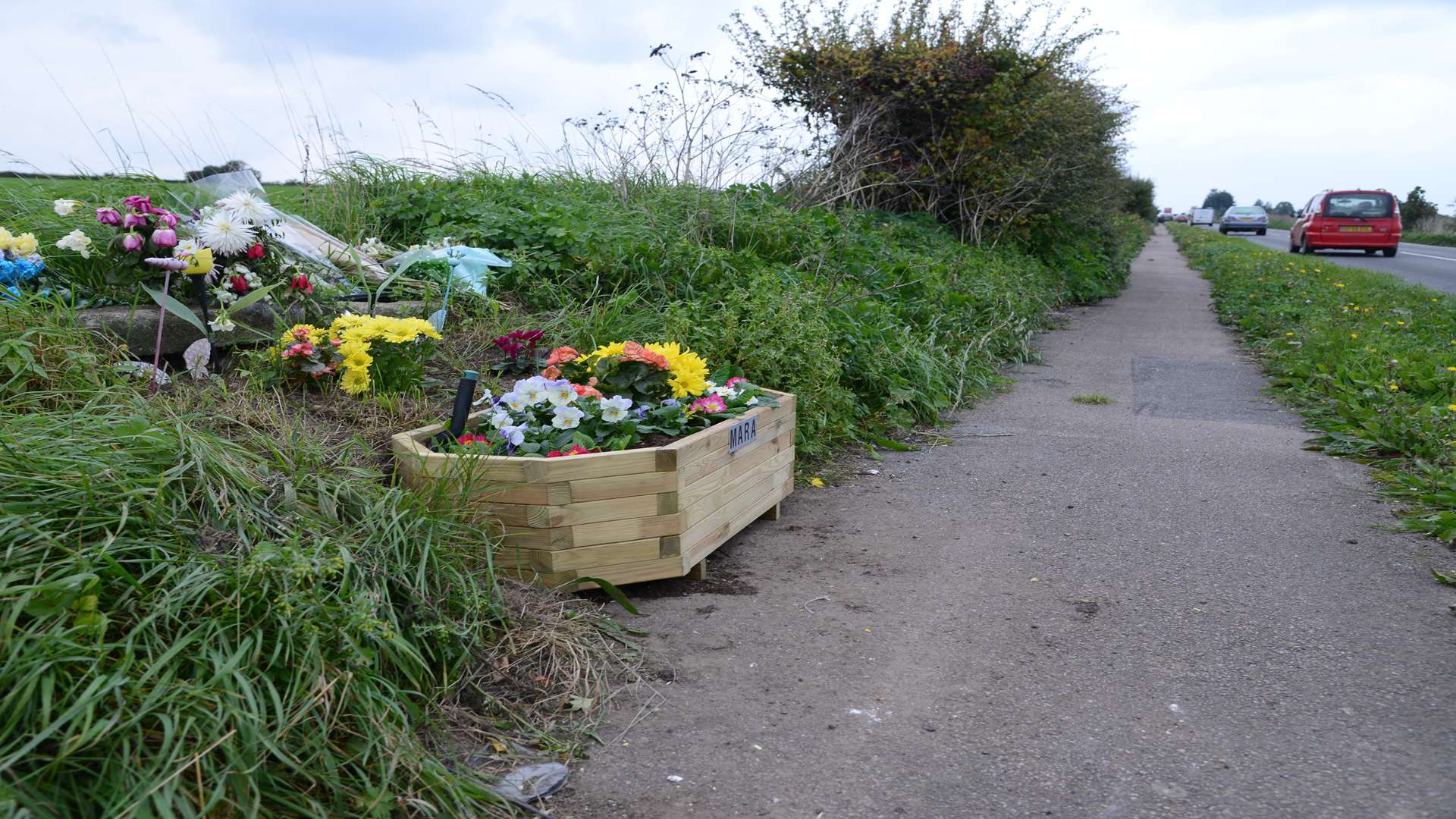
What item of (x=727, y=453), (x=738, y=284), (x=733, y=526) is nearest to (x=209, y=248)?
(x=727, y=453)

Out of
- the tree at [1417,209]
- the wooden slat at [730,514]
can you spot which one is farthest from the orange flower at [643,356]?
the tree at [1417,209]

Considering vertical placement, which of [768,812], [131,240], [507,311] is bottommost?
[768,812]

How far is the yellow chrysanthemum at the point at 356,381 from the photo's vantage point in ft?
12.9

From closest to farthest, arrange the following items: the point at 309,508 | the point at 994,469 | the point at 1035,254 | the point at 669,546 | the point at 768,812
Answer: the point at 768,812 < the point at 309,508 < the point at 669,546 < the point at 994,469 < the point at 1035,254

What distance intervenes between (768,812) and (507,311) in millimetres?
3668

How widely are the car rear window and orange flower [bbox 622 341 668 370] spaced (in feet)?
79.4

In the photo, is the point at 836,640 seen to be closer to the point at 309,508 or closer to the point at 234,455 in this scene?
the point at 309,508

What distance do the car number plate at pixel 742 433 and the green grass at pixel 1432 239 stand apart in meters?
33.1

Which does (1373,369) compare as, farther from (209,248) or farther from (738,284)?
(209,248)

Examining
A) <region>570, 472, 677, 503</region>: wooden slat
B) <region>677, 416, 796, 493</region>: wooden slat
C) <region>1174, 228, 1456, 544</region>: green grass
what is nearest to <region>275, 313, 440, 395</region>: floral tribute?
<region>570, 472, 677, 503</region>: wooden slat

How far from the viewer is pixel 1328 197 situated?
2316 cm

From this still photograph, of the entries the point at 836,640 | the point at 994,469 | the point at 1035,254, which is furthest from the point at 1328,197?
the point at 836,640

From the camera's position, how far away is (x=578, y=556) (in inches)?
128

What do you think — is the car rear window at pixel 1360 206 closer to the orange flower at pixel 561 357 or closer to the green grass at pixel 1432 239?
the green grass at pixel 1432 239
